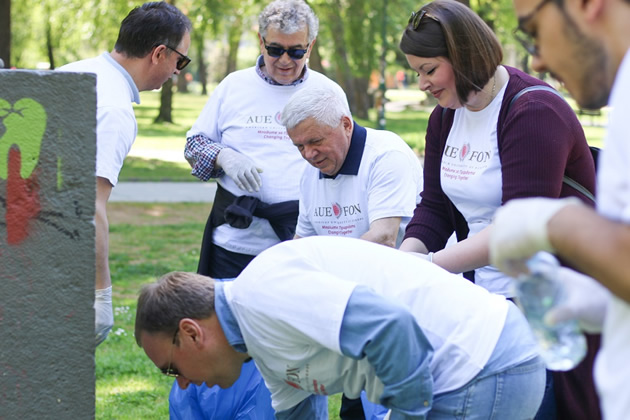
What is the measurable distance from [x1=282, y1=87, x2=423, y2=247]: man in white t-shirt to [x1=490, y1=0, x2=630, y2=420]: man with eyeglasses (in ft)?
5.87

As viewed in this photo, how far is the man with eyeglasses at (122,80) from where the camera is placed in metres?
3.33

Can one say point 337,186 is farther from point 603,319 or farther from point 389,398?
point 603,319

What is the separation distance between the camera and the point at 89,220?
→ 9.12 ft

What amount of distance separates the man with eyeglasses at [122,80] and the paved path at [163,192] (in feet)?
24.7

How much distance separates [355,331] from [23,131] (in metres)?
1.23

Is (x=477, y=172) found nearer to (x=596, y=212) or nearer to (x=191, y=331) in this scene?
(x=191, y=331)

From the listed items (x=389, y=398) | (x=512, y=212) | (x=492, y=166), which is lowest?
(x=389, y=398)

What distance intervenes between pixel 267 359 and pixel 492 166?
1070mm

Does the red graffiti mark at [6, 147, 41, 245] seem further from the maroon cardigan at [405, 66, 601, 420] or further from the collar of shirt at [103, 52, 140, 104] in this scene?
the maroon cardigan at [405, 66, 601, 420]

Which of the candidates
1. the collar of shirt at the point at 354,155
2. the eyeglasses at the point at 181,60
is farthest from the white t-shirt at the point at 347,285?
the eyeglasses at the point at 181,60

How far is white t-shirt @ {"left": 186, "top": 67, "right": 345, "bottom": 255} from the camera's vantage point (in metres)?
4.04

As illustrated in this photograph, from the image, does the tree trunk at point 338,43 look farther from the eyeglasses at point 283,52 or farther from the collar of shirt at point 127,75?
the collar of shirt at point 127,75

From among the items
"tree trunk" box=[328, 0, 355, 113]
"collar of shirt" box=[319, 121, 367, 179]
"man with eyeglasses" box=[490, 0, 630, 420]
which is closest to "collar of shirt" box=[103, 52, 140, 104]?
"collar of shirt" box=[319, 121, 367, 179]

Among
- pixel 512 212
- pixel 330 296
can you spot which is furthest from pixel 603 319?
pixel 330 296
